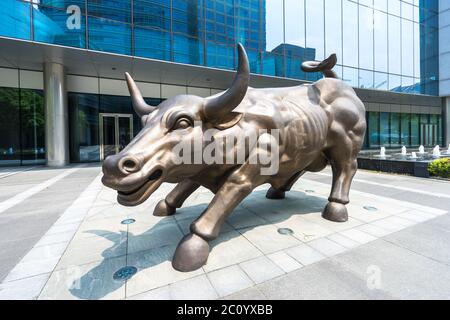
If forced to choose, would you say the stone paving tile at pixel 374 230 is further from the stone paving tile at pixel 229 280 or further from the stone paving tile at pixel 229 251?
the stone paving tile at pixel 229 280

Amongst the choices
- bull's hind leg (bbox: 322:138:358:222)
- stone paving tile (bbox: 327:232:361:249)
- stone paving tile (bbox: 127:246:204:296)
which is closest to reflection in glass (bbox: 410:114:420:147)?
bull's hind leg (bbox: 322:138:358:222)

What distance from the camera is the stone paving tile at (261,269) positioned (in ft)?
7.67

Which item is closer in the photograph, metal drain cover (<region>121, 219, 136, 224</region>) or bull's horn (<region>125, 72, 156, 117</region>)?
bull's horn (<region>125, 72, 156, 117</region>)

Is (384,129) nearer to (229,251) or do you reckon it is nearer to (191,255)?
(229,251)

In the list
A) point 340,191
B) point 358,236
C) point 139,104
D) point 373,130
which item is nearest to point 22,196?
point 139,104

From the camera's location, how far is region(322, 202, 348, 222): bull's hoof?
12.7 feet

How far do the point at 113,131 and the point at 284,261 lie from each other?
51.1ft

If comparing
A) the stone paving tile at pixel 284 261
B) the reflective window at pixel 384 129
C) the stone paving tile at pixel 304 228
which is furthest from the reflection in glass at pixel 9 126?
the reflective window at pixel 384 129

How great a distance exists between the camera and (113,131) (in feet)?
50.9

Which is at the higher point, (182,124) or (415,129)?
(415,129)

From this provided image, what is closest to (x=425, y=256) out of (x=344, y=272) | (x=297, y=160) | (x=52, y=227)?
(x=344, y=272)

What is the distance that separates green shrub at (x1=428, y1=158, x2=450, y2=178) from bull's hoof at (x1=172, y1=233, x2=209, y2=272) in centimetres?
955

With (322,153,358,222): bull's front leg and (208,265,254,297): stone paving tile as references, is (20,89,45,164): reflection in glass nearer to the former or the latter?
(208,265,254,297): stone paving tile
